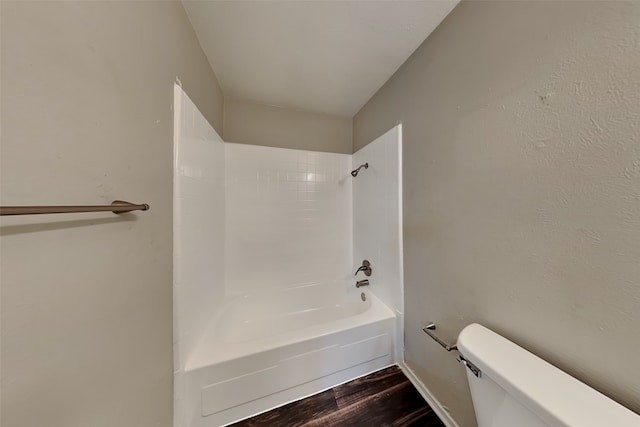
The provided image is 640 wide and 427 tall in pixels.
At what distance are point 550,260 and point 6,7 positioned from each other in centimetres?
145

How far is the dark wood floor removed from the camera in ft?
3.12

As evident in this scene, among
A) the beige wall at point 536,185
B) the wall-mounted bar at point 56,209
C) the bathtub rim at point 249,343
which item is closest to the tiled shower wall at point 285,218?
the bathtub rim at point 249,343

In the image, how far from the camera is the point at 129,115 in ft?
2.02

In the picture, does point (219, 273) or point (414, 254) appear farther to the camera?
point (219, 273)

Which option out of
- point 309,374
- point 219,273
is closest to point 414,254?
point 309,374

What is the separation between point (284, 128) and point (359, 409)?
217 centimetres

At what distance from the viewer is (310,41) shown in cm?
108

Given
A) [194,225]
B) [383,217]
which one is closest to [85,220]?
[194,225]

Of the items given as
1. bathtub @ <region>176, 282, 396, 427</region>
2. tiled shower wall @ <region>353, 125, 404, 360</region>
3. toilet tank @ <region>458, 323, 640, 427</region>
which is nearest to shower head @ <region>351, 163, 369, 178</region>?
tiled shower wall @ <region>353, 125, 404, 360</region>

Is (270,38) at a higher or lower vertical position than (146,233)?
higher

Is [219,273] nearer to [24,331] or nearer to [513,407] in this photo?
[24,331]

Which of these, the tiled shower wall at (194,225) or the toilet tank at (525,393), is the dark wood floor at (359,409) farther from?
the tiled shower wall at (194,225)

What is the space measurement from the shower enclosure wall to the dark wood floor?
6 centimetres

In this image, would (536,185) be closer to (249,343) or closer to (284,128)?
(249,343)
